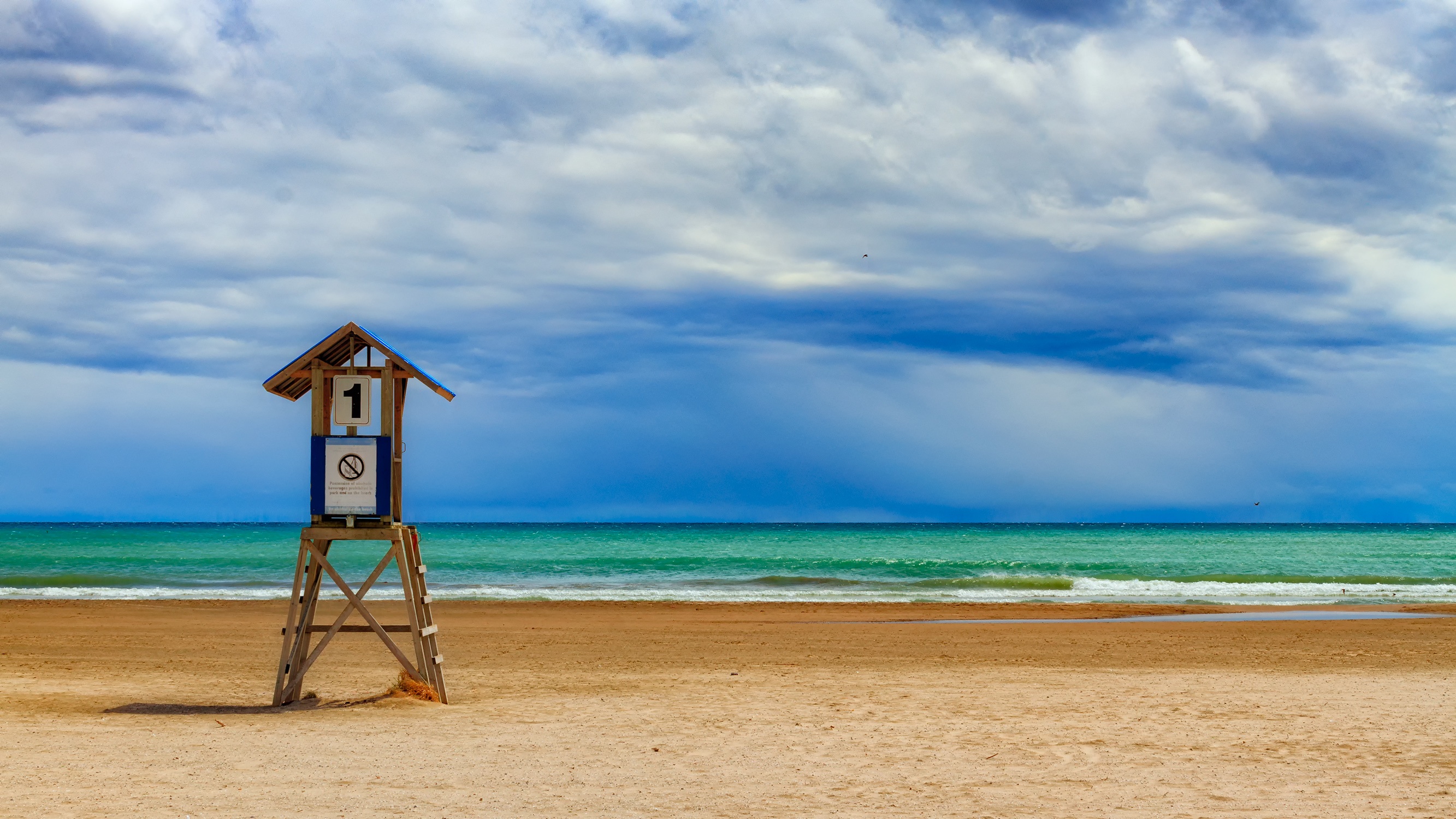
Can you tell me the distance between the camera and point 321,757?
27.9 ft

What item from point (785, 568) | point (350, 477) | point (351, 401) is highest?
point (351, 401)

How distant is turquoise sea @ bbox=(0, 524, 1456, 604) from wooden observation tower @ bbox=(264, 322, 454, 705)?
58.1ft

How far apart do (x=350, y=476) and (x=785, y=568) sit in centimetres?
3660

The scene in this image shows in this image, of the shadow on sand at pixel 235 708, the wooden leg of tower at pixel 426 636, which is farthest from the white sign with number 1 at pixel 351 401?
the shadow on sand at pixel 235 708

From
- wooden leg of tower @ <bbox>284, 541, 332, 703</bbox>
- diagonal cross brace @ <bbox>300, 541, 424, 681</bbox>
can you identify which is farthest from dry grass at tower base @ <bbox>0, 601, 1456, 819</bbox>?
diagonal cross brace @ <bbox>300, 541, 424, 681</bbox>

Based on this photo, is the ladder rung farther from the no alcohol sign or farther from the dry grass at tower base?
the no alcohol sign

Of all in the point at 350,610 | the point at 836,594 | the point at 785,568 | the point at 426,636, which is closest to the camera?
the point at 350,610

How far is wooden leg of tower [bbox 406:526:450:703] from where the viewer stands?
11.4m

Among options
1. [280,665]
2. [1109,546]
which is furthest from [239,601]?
[1109,546]

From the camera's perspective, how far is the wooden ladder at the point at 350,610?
11109mm

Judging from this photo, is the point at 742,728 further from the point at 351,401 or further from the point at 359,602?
the point at 351,401

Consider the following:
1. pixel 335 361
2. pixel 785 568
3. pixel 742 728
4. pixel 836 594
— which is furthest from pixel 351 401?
pixel 785 568

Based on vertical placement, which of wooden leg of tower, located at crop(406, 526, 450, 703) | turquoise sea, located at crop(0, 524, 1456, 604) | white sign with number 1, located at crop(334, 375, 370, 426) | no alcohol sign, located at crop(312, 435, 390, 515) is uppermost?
white sign with number 1, located at crop(334, 375, 370, 426)

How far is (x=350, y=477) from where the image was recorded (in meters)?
11.2
